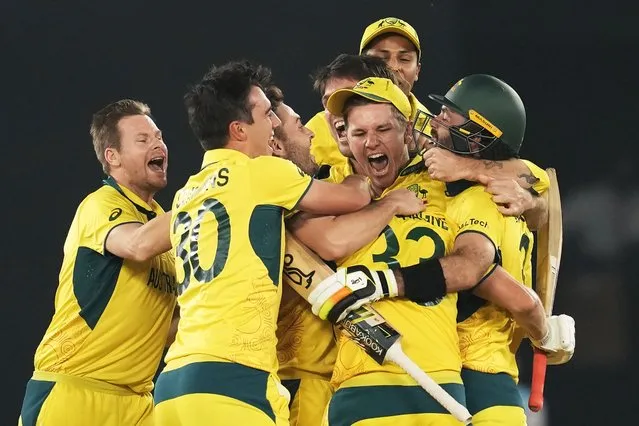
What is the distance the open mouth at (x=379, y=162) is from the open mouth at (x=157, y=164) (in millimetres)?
1106

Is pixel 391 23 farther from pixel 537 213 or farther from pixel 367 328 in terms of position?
pixel 367 328

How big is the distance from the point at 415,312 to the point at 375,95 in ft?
2.01

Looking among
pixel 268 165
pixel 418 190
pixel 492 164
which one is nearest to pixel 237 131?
pixel 268 165

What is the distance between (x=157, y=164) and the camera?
3.90 m

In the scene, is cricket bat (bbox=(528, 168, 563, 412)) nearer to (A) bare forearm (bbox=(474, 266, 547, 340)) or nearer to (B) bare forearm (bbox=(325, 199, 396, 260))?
(A) bare forearm (bbox=(474, 266, 547, 340))

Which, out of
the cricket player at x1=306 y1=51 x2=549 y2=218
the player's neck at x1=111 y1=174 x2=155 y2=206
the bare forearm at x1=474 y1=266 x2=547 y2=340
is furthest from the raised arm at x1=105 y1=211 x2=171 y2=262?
the bare forearm at x1=474 y1=266 x2=547 y2=340

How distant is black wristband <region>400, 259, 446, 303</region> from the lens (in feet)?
9.08

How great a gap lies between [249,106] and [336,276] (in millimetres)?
538

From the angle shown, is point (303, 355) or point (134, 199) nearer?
point (303, 355)

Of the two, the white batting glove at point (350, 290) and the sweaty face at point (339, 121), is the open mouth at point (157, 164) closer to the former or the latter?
the sweaty face at point (339, 121)

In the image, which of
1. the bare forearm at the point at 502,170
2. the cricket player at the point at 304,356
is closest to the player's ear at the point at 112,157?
the cricket player at the point at 304,356

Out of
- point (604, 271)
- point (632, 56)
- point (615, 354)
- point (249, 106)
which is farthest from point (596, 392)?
point (249, 106)

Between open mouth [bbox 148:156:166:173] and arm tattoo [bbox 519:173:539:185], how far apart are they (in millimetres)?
1338

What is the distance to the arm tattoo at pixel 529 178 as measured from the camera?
325cm
